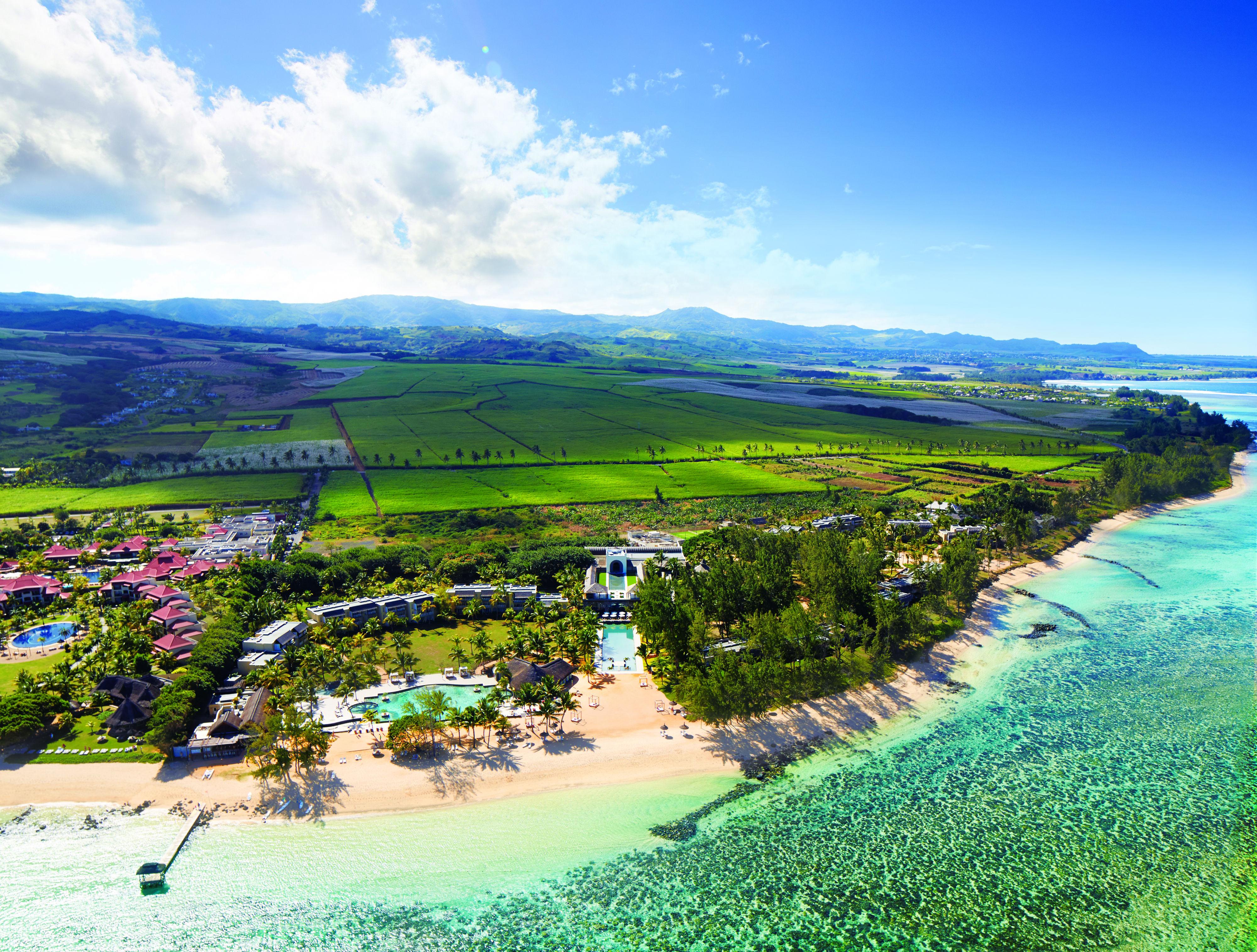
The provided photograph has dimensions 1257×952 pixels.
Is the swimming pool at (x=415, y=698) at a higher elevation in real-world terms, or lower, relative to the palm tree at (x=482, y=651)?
lower

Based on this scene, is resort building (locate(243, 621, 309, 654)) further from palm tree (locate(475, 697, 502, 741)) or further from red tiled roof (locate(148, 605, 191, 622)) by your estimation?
palm tree (locate(475, 697, 502, 741))

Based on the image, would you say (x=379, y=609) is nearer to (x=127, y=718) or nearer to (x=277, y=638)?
(x=277, y=638)

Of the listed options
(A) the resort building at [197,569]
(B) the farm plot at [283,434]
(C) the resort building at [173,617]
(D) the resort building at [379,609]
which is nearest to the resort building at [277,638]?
(D) the resort building at [379,609]

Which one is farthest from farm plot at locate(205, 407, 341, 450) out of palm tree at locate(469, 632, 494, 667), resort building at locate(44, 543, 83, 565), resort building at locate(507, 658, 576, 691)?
resort building at locate(507, 658, 576, 691)

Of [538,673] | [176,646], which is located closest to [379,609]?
[176,646]

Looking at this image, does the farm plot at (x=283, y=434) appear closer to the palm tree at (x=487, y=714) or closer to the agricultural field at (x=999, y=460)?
the palm tree at (x=487, y=714)

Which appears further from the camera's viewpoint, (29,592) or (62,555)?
(62,555)

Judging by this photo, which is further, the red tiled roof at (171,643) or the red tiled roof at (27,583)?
the red tiled roof at (27,583)
